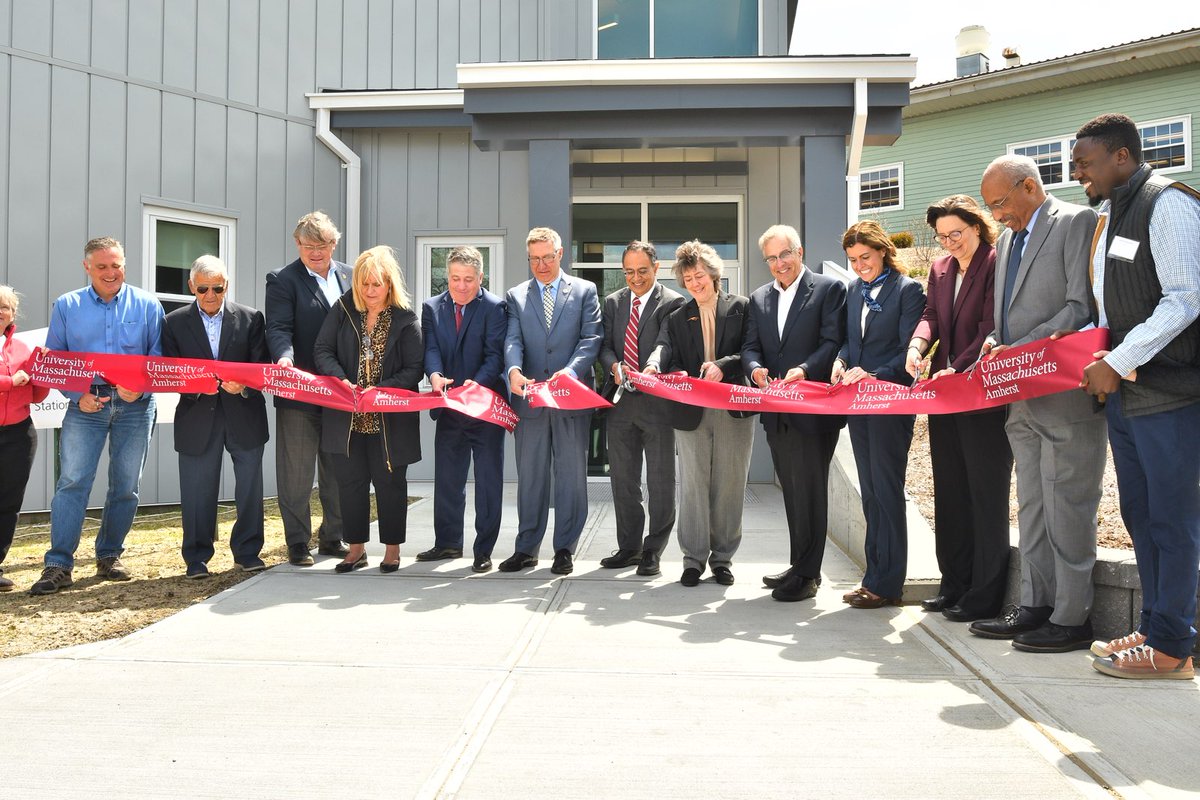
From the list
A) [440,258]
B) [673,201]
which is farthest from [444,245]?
[673,201]

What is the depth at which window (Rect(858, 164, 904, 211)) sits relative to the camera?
24438 mm

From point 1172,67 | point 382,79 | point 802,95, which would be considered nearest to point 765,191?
point 802,95

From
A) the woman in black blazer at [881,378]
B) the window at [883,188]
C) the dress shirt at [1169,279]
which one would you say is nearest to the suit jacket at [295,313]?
the woman in black blazer at [881,378]

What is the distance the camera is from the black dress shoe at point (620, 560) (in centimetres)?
596

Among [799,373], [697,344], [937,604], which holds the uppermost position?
[697,344]

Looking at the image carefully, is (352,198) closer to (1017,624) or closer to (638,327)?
(638,327)

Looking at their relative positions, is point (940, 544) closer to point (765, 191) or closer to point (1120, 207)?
point (1120, 207)

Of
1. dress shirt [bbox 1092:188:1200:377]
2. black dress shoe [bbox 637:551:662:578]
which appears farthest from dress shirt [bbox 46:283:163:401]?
dress shirt [bbox 1092:188:1200:377]

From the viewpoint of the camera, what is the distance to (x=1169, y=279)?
3533 millimetres

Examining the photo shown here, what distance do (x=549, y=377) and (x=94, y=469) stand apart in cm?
287

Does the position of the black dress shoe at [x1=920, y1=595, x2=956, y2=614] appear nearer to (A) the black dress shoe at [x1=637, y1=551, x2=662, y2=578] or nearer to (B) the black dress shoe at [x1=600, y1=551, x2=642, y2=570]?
(A) the black dress shoe at [x1=637, y1=551, x2=662, y2=578]

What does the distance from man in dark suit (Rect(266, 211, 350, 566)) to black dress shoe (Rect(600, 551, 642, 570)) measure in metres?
1.89

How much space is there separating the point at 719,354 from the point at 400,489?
2.15 meters

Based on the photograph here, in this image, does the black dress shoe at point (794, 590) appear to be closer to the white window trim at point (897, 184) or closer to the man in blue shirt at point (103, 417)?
the man in blue shirt at point (103, 417)
